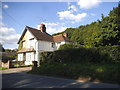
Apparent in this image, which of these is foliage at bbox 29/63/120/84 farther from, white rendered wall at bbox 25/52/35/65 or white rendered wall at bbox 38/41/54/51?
white rendered wall at bbox 38/41/54/51

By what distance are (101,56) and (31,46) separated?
19615 millimetres

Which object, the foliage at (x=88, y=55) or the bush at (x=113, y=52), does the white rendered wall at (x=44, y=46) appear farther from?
the bush at (x=113, y=52)

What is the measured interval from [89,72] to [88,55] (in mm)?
3536

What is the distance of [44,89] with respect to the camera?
6.98 m

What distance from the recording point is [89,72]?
9.52 meters

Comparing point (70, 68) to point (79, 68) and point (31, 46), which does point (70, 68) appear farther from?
point (31, 46)

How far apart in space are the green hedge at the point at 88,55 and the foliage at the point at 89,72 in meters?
1.94

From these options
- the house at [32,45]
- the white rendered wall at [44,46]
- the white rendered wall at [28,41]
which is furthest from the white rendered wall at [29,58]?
the white rendered wall at [44,46]

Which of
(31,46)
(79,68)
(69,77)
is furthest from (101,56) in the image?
(31,46)

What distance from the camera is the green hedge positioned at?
12.1 m

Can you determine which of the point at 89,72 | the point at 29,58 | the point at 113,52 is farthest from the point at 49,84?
the point at 29,58

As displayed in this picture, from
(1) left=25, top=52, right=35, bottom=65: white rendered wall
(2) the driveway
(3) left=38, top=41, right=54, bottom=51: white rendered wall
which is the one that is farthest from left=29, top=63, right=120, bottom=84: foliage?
(3) left=38, top=41, right=54, bottom=51: white rendered wall

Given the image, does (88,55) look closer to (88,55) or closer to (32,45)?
(88,55)

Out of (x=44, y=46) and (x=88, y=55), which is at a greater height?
(x=44, y=46)
